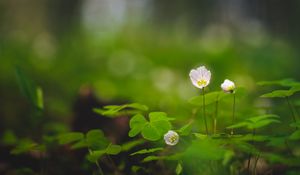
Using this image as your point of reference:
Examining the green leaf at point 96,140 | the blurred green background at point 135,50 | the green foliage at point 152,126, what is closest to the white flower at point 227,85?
the green foliage at point 152,126

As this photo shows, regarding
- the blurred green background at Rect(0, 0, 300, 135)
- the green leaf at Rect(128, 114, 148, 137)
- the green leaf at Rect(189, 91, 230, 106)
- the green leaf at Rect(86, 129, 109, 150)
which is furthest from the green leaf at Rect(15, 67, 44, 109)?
the green leaf at Rect(189, 91, 230, 106)

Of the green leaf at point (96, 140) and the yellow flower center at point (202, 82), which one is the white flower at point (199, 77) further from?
the green leaf at point (96, 140)

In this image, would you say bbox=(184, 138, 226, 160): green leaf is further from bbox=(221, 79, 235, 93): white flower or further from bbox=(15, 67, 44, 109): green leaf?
→ bbox=(15, 67, 44, 109): green leaf

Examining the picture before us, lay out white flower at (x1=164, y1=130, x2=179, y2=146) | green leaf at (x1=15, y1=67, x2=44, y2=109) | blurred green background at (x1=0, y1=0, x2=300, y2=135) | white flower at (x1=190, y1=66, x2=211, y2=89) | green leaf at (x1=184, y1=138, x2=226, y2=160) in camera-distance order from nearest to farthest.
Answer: green leaf at (x1=184, y1=138, x2=226, y2=160) < white flower at (x1=164, y1=130, x2=179, y2=146) < white flower at (x1=190, y1=66, x2=211, y2=89) < green leaf at (x1=15, y1=67, x2=44, y2=109) < blurred green background at (x1=0, y1=0, x2=300, y2=135)

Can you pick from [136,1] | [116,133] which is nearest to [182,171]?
[116,133]

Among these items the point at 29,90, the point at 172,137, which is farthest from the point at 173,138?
the point at 29,90

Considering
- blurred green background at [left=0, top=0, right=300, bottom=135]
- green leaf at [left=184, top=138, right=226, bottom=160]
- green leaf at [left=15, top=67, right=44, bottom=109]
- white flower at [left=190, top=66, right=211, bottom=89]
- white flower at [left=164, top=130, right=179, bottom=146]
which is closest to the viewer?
green leaf at [left=184, top=138, right=226, bottom=160]

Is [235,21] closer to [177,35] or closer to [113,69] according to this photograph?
[177,35]

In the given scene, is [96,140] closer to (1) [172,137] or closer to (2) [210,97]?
(1) [172,137]
